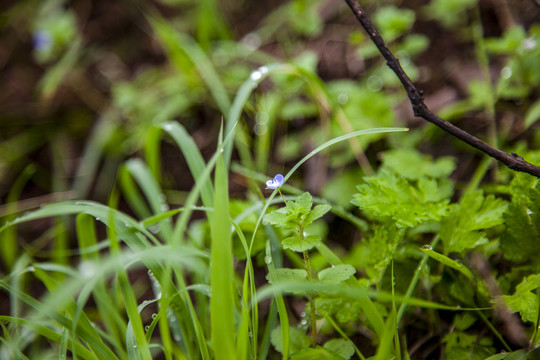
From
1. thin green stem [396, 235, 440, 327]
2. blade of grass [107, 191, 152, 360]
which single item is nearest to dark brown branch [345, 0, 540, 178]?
thin green stem [396, 235, 440, 327]

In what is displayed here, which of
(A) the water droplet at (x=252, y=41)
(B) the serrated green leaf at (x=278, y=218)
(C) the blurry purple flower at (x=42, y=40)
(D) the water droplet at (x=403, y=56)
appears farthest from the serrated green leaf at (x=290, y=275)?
(C) the blurry purple flower at (x=42, y=40)

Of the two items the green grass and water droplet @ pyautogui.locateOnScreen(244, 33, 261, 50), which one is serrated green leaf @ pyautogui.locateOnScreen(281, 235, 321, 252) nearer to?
the green grass

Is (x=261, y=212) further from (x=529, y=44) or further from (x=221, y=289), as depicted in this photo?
(x=529, y=44)

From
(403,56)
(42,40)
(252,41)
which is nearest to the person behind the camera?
(403,56)

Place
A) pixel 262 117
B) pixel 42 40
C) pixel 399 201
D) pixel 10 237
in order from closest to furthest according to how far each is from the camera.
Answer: pixel 399 201 < pixel 10 237 < pixel 262 117 < pixel 42 40

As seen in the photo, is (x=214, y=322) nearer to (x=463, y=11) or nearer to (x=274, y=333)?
(x=274, y=333)

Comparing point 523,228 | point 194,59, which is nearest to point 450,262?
point 523,228

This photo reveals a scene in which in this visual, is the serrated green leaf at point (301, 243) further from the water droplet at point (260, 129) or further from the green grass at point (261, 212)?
the water droplet at point (260, 129)
